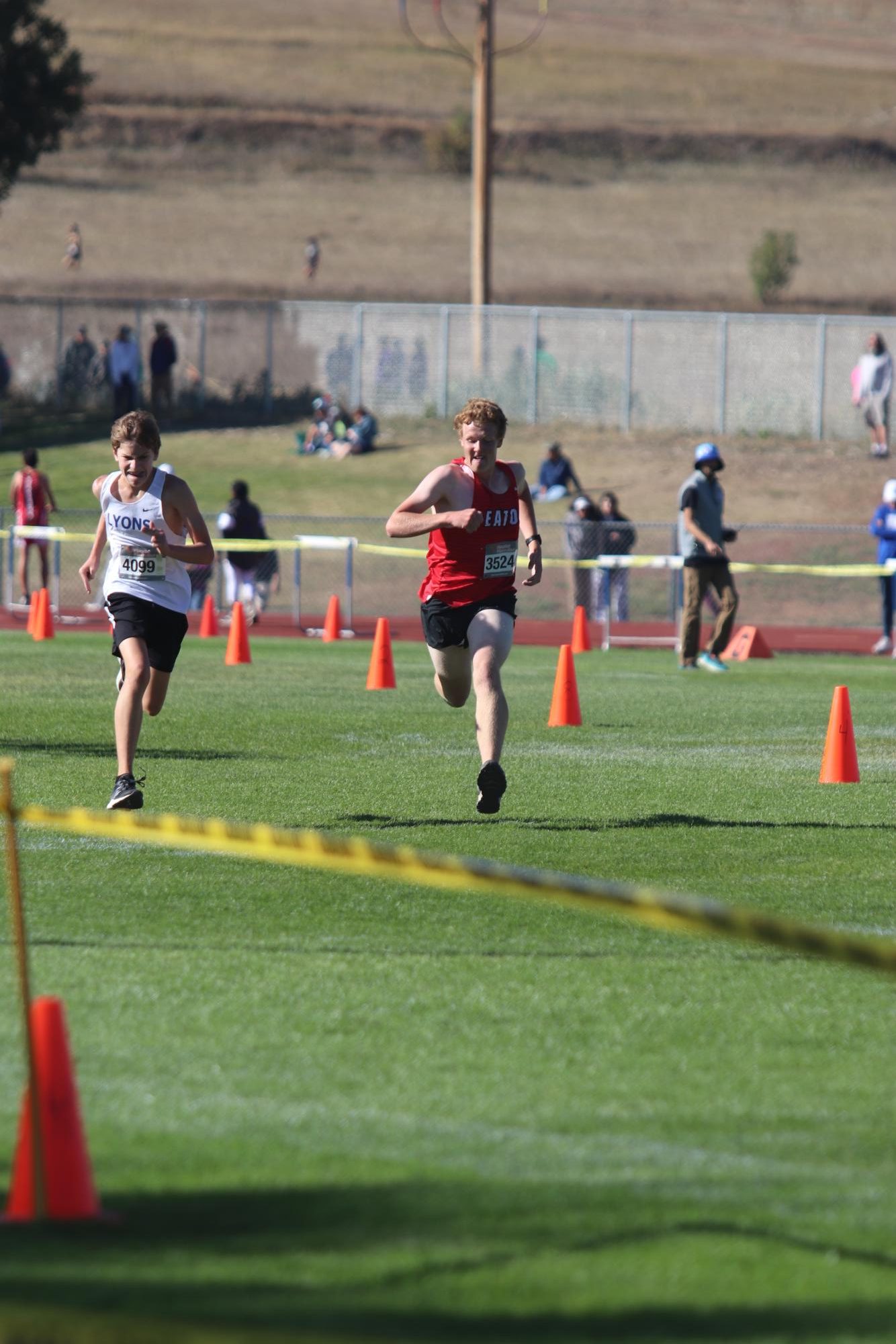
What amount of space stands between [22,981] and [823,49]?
112792 millimetres

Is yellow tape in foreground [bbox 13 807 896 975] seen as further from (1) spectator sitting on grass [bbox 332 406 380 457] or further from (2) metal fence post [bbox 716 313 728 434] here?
(2) metal fence post [bbox 716 313 728 434]

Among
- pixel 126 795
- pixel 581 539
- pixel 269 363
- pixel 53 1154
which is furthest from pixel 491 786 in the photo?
pixel 269 363

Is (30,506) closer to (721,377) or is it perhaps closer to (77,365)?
(721,377)

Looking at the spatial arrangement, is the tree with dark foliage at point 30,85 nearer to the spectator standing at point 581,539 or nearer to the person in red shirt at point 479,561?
the spectator standing at point 581,539

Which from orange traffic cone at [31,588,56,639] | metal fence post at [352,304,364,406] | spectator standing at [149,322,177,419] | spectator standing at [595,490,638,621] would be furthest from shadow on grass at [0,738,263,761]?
metal fence post at [352,304,364,406]

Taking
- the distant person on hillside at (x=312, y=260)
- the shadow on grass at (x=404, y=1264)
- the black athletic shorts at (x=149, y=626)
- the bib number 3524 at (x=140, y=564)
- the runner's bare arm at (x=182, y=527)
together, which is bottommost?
the shadow on grass at (x=404, y=1264)

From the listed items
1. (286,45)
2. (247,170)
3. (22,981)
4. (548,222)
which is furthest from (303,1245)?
(286,45)

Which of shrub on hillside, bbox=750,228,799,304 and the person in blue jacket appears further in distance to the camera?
shrub on hillside, bbox=750,228,799,304

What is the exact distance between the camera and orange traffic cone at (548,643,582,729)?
14.4 m

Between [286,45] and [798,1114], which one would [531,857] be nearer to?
[798,1114]

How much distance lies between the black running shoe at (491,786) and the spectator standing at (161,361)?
3297cm

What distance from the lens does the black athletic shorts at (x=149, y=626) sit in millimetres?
9555

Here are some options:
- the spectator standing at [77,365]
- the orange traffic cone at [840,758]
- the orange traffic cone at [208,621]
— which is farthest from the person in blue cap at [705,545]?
the spectator standing at [77,365]

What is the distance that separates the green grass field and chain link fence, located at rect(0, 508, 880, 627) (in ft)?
61.5
